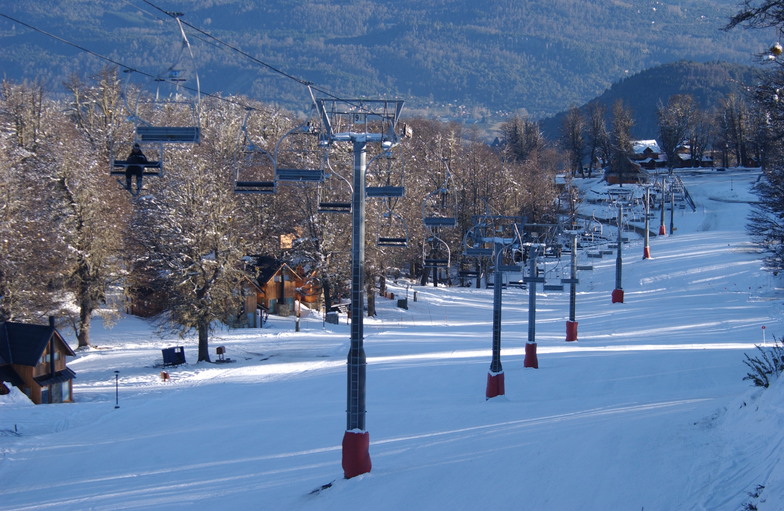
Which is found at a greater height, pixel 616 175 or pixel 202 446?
pixel 616 175

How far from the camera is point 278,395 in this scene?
73.6ft

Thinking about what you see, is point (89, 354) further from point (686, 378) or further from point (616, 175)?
point (616, 175)

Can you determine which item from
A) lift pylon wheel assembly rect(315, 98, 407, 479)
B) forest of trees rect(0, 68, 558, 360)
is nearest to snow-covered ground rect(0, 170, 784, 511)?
lift pylon wheel assembly rect(315, 98, 407, 479)

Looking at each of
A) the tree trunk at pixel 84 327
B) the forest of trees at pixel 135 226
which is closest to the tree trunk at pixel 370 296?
the forest of trees at pixel 135 226

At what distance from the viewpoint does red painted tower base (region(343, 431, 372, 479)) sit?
38.9 feet

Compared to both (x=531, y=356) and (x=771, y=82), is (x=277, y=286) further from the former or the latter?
(x=771, y=82)

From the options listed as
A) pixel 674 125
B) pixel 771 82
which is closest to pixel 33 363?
pixel 771 82

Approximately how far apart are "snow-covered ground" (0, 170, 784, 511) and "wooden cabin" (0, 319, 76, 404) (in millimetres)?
1163

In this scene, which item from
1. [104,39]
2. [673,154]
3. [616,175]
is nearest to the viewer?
[104,39]

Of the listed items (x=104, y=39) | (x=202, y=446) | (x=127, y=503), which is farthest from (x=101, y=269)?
(x=104, y=39)

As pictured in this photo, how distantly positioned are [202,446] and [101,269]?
20119 mm

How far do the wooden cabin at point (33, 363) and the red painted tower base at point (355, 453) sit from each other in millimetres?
17827

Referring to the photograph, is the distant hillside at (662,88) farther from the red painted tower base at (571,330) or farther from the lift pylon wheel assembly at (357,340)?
the lift pylon wheel assembly at (357,340)

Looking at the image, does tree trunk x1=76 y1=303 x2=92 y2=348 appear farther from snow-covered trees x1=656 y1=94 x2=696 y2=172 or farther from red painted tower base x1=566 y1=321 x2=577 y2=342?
snow-covered trees x1=656 y1=94 x2=696 y2=172
